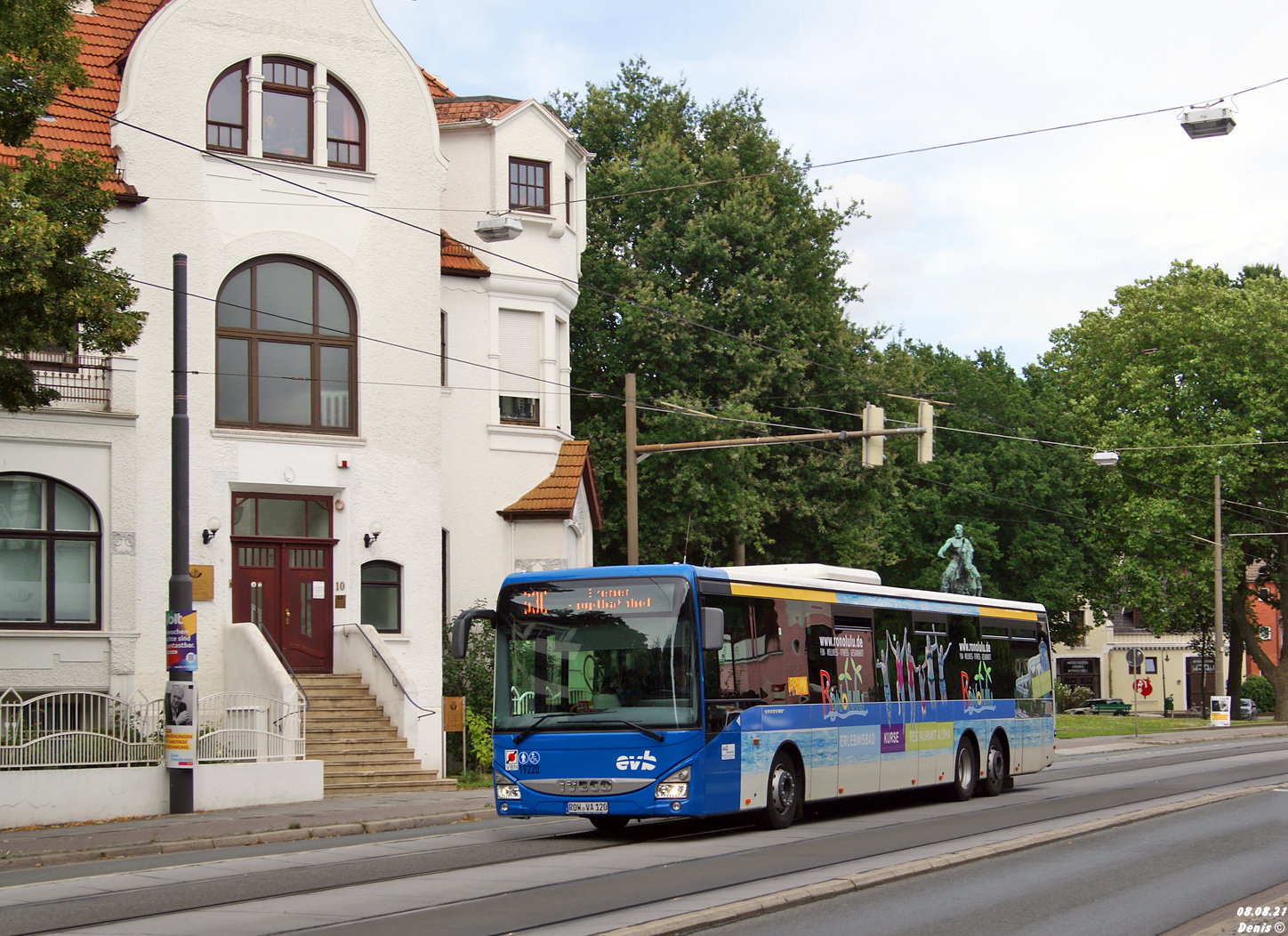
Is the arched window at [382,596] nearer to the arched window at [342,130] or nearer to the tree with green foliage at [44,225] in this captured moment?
the arched window at [342,130]

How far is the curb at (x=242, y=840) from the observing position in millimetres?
15195

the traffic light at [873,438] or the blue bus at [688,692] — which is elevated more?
the traffic light at [873,438]

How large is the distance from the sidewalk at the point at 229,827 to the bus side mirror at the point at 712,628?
5.32 meters

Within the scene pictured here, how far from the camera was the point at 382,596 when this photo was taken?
27141 mm

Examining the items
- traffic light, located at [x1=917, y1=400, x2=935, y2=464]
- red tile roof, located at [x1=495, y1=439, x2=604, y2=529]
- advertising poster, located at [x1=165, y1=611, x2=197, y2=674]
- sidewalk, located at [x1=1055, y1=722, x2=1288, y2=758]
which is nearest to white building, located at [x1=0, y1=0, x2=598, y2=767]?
red tile roof, located at [x1=495, y1=439, x2=604, y2=529]

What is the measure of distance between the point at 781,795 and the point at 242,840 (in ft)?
20.0

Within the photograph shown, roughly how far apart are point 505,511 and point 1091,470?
35.5 m

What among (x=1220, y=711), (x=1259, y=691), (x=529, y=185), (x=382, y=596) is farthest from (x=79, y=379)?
(x=1259, y=691)

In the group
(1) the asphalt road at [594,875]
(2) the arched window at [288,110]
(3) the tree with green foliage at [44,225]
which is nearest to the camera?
(1) the asphalt road at [594,875]

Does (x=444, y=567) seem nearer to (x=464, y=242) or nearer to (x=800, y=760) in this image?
(x=464, y=242)

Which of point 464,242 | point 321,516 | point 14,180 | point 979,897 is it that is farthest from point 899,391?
point 979,897

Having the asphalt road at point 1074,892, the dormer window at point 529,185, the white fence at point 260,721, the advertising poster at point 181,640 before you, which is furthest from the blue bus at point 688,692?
the dormer window at point 529,185

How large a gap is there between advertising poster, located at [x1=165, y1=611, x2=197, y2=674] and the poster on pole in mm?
265

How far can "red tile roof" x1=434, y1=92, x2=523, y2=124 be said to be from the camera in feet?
104
